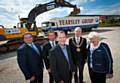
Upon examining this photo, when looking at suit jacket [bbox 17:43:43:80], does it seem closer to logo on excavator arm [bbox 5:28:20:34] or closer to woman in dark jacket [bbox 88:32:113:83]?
woman in dark jacket [bbox 88:32:113:83]

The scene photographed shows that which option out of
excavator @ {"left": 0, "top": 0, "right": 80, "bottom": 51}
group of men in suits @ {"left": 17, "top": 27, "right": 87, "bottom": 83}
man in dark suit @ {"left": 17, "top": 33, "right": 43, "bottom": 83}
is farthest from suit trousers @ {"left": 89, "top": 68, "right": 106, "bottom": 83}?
excavator @ {"left": 0, "top": 0, "right": 80, "bottom": 51}

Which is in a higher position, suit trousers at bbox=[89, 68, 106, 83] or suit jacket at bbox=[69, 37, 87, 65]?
suit jacket at bbox=[69, 37, 87, 65]

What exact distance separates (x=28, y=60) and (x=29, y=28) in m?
13.0

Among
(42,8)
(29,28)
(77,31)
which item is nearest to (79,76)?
(77,31)

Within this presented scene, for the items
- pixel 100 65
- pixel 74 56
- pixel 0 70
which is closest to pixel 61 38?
pixel 100 65

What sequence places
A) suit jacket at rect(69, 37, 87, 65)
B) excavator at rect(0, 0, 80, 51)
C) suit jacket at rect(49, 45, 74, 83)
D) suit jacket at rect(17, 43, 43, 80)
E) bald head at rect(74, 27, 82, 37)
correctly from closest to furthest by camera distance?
suit jacket at rect(49, 45, 74, 83) < suit jacket at rect(17, 43, 43, 80) < bald head at rect(74, 27, 82, 37) < suit jacket at rect(69, 37, 87, 65) < excavator at rect(0, 0, 80, 51)

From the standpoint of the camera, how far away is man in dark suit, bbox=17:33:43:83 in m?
3.67

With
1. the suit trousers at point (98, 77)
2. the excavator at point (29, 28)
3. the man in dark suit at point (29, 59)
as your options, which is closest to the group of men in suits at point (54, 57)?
the man in dark suit at point (29, 59)

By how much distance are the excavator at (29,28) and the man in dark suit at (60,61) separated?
10.6 m

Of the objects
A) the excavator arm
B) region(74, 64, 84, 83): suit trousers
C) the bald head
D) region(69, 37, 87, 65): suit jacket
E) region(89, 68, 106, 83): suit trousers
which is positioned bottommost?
region(74, 64, 84, 83): suit trousers

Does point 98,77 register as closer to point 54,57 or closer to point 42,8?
point 54,57

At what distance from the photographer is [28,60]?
12.3 ft

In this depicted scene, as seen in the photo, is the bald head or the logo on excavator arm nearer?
the bald head

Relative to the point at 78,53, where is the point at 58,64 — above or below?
above
